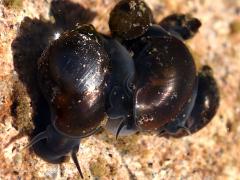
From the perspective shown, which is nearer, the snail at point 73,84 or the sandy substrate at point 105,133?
the snail at point 73,84

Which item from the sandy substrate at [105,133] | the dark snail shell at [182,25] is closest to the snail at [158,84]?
the dark snail shell at [182,25]

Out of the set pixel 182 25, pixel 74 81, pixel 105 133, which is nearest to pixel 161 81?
pixel 105 133

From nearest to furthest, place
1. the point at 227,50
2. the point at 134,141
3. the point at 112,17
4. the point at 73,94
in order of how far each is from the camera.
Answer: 1. the point at 73,94
2. the point at 112,17
3. the point at 134,141
4. the point at 227,50

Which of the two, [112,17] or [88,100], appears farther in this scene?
[112,17]

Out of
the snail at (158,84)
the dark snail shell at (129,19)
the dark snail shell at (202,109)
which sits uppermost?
the dark snail shell at (129,19)

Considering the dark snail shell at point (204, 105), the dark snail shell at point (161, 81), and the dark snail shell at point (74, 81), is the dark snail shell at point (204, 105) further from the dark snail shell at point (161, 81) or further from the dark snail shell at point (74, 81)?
the dark snail shell at point (74, 81)

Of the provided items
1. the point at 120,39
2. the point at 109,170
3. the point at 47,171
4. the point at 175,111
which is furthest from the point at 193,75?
the point at 47,171

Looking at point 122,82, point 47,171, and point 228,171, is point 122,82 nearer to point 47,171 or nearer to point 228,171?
point 47,171
